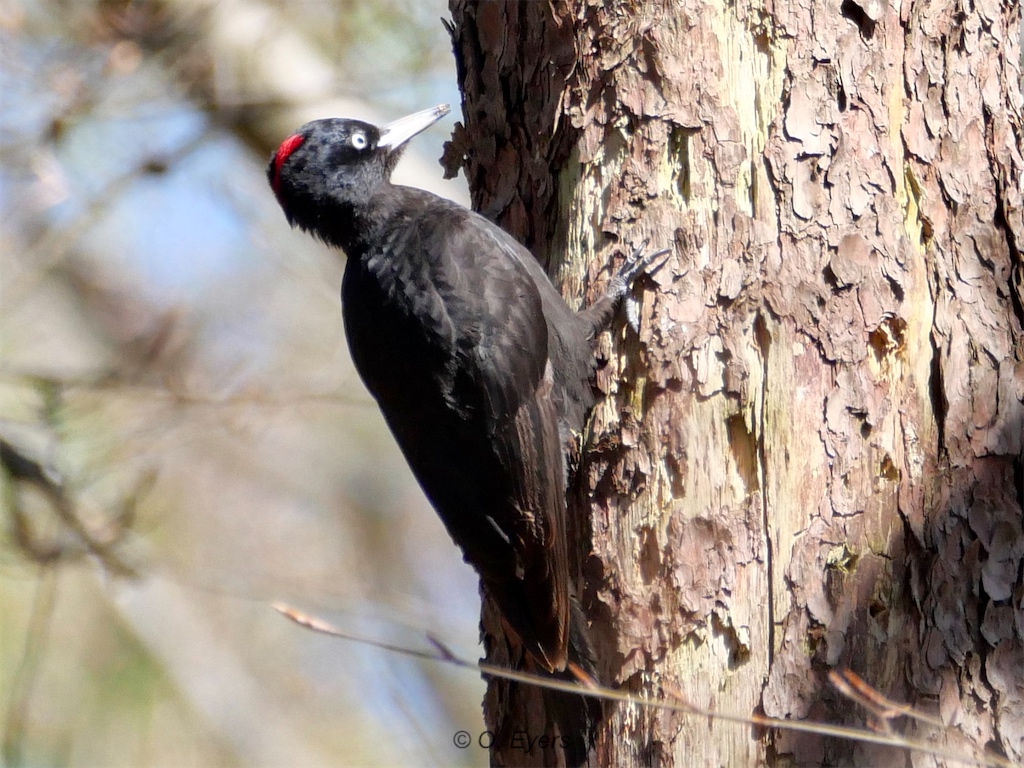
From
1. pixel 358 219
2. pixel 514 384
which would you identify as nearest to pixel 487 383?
pixel 514 384

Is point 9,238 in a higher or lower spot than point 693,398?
higher

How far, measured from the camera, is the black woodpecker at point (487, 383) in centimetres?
308

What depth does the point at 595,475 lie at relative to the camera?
2.98m

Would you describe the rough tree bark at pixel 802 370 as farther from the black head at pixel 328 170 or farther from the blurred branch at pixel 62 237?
the blurred branch at pixel 62 237

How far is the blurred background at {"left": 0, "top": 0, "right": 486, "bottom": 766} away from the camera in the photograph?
4805mm

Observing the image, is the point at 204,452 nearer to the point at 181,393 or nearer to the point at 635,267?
the point at 181,393

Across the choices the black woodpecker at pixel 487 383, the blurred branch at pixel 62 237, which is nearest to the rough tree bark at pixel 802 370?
the black woodpecker at pixel 487 383

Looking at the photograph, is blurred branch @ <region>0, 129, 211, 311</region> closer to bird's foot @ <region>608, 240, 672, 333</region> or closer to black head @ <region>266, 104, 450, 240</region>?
black head @ <region>266, 104, 450, 240</region>

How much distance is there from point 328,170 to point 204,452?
4.50 m

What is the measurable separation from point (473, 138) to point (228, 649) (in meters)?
5.02

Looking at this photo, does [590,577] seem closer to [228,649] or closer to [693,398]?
[693,398]

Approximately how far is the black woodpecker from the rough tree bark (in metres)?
0.14

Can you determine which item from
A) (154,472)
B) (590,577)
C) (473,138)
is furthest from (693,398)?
(154,472)

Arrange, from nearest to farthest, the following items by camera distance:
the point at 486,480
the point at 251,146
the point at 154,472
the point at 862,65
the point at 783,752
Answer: the point at 783,752 < the point at 862,65 < the point at 486,480 < the point at 154,472 < the point at 251,146
